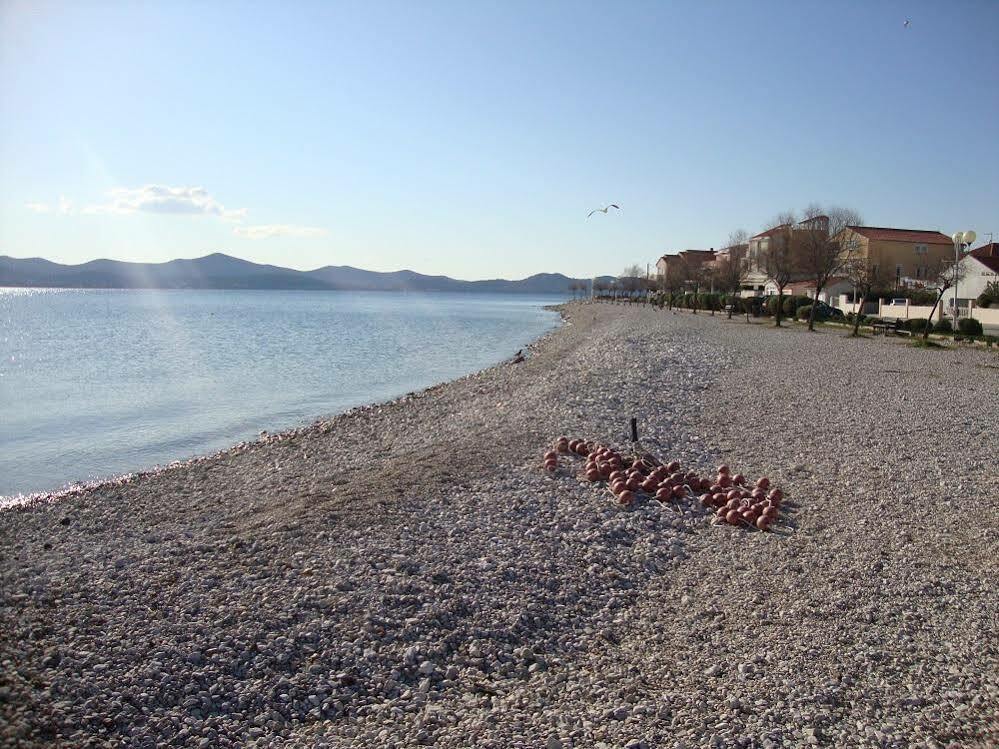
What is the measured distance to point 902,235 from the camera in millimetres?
67438

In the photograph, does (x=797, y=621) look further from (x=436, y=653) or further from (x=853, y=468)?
(x=853, y=468)

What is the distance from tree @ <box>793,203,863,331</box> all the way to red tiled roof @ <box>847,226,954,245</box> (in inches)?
608

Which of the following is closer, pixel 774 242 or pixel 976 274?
pixel 976 274

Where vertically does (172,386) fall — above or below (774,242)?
below

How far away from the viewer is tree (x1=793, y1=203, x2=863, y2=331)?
40.6 metres

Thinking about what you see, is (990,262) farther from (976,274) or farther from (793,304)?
(793,304)

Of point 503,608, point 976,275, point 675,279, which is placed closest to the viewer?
point 503,608

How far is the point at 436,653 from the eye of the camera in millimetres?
5422

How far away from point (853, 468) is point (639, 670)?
6.52 m

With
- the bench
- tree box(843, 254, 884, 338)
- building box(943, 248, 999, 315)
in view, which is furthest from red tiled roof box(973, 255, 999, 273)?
the bench

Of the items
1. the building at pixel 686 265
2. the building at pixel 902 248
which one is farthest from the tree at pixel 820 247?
the building at pixel 686 265

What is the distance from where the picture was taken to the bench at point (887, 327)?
118 ft

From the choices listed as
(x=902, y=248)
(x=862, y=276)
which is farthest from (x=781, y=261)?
(x=902, y=248)

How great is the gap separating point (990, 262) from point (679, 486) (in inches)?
2046
